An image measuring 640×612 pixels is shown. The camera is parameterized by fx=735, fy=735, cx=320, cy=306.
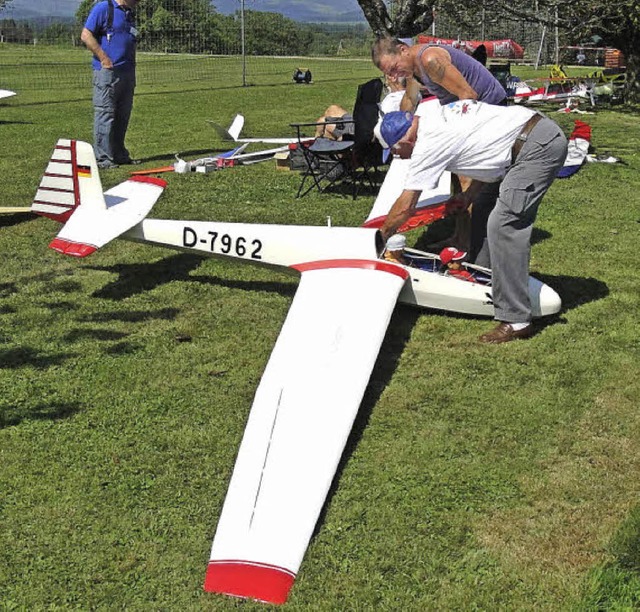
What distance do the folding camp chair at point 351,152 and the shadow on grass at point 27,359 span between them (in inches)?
195

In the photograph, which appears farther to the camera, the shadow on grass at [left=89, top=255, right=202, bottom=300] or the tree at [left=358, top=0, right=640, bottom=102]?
the tree at [left=358, top=0, right=640, bottom=102]

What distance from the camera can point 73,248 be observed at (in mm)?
6141

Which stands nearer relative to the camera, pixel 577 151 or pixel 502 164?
pixel 502 164

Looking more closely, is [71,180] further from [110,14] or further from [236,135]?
[236,135]

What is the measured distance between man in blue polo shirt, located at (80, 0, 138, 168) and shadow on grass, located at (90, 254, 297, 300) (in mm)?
4519

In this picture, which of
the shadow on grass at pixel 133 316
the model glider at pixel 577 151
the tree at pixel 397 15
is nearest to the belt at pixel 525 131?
the shadow on grass at pixel 133 316

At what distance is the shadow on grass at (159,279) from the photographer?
649cm

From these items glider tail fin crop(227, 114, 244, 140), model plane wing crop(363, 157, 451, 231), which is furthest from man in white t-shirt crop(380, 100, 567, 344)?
glider tail fin crop(227, 114, 244, 140)

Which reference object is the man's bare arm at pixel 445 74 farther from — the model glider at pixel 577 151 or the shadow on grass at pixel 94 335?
the model glider at pixel 577 151

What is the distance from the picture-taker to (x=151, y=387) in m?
4.88

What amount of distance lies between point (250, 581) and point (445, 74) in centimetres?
386

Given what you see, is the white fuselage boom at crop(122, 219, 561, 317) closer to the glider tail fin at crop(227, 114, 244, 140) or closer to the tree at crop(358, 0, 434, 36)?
the glider tail fin at crop(227, 114, 244, 140)

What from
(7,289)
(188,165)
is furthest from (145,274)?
(188,165)

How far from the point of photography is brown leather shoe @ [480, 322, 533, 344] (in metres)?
5.52
